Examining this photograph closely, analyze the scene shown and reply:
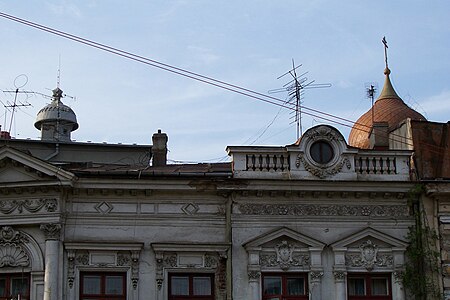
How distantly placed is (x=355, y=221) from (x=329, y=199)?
86cm

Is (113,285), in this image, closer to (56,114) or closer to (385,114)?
(56,114)

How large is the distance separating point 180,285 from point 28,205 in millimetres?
4239

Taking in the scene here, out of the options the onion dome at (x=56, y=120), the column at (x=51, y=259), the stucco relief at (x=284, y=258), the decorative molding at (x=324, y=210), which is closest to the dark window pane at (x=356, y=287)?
the stucco relief at (x=284, y=258)

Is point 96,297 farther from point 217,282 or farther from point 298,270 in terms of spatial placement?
point 298,270

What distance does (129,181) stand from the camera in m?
21.8

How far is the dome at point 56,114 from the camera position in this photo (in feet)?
123

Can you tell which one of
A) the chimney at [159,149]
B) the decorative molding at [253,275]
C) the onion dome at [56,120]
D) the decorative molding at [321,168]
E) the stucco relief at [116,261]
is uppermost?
the onion dome at [56,120]

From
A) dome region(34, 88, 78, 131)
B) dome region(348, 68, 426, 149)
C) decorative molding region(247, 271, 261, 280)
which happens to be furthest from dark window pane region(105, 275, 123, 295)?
dome region(348, 68, 426, 149)

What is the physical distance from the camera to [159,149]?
87.9 feet

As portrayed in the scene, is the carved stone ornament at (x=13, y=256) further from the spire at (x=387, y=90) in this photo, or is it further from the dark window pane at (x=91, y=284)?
the spire at (x=387, y=90)

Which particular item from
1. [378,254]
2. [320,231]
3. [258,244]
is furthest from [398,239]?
[258,244]

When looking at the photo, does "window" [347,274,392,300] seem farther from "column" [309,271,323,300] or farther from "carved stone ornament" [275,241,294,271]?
"carved stone ornament" [275,241,294,271]

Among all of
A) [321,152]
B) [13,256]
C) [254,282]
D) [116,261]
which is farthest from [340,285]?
[13,256]

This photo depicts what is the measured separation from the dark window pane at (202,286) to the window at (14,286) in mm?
4094
